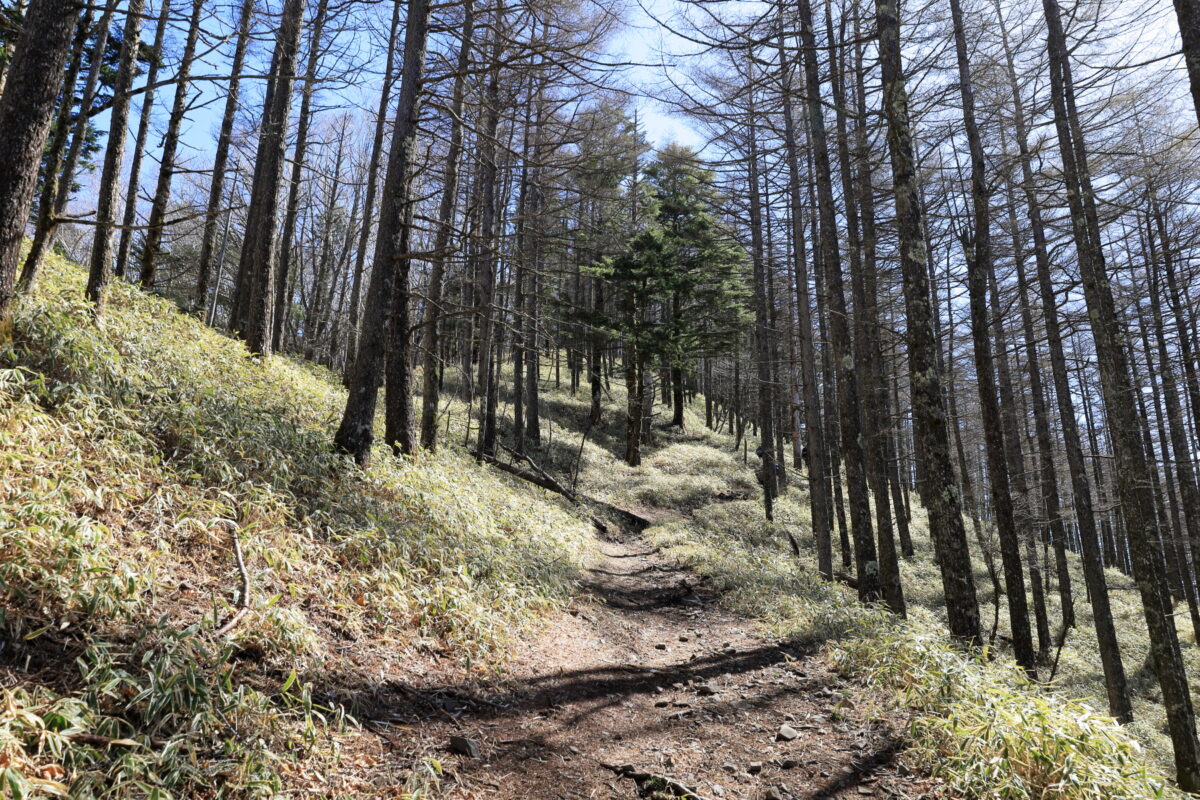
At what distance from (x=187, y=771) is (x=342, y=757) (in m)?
0.79

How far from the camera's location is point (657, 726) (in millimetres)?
4309

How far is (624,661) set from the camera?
570 centimetres

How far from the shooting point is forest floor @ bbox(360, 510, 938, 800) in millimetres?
3414

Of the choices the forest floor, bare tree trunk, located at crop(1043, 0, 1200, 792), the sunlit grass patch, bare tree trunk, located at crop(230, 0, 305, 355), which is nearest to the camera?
the sunlit grass patch

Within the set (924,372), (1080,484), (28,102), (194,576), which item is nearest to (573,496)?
(924,372)

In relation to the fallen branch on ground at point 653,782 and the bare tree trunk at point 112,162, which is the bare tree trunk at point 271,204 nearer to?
the bare tree trunk at point 112,162

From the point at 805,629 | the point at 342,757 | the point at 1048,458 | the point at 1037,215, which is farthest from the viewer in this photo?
the point at 1048,458

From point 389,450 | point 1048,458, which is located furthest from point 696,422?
point 389,450

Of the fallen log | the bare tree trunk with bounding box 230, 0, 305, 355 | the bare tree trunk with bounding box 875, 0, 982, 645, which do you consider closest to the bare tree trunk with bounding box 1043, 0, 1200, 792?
the bare tree trunk with bounding box 875, 0, 982, 645

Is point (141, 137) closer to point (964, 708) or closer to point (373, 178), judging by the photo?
point (373, 178)

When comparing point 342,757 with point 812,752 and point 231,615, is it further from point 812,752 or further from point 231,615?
point 812,752

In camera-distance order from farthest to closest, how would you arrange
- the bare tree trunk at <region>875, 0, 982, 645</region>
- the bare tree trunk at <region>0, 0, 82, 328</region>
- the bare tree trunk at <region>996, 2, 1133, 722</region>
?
the bare tree trunk at <region>996, 2, 1133, 722</region>
the bare tree trunk at <region>875, 0, 982, 645</region>
the bare tree trunk at <region>0, 0, 82, 328</region>

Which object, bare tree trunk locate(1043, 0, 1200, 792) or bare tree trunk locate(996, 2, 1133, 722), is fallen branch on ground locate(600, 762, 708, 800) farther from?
bare tree trunk locate(996, 2, 1133, 722)

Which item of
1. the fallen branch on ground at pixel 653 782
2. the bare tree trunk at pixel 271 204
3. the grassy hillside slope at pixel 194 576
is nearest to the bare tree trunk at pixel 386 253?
the grassy hillside slope at pixel 194 576
